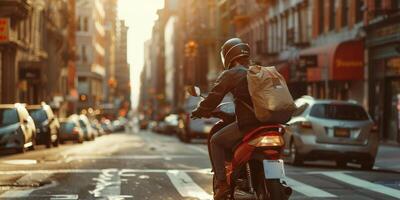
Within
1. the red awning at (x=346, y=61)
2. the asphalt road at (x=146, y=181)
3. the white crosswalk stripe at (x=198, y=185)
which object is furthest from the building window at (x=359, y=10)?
the white crosswalk stripe at (x=198, y=185)

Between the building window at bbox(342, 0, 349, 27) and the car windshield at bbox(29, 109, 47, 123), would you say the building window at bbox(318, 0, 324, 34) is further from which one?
the car windshield at bbox(29, 109, 47, 123)

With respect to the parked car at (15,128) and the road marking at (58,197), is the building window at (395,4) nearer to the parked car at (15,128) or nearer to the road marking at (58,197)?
the parked car at (15,128)

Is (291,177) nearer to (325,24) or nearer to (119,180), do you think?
(119,180)

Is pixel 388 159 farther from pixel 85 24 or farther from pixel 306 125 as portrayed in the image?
pixel 85 24

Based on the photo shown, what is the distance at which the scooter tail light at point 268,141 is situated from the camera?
7.00 metres

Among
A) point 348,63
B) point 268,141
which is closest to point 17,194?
point 268,141

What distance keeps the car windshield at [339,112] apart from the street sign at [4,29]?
77.8 feet

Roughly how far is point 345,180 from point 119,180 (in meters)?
3.72

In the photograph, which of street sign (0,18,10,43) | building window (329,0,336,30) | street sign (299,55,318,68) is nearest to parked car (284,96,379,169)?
street sign (299,55,318,68)

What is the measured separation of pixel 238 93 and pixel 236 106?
118mm

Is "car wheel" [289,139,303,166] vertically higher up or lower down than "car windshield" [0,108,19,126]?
lower down

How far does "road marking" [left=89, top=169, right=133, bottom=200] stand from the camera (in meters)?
10.9

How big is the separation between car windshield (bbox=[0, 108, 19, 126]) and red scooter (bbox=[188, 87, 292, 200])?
1720 centimetres

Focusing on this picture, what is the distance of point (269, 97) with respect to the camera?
7051mm
